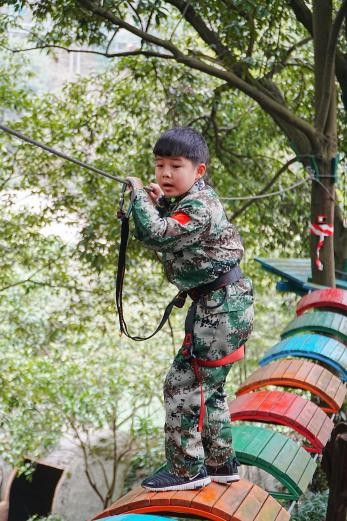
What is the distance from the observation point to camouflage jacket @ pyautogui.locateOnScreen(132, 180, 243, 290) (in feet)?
6.28

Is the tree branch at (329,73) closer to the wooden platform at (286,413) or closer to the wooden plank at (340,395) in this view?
the wooden plank at (340,395)

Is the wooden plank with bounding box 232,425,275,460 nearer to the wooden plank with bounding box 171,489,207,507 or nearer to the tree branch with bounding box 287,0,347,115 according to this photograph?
the wooden plank with bounding box 171,489,207,507

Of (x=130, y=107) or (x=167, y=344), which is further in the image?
(x=167, y=344)

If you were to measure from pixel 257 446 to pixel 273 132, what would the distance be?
4362 millimetres

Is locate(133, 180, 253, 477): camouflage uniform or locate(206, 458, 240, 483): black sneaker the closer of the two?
locate(133, 180, 253, 477): camouflage uniform

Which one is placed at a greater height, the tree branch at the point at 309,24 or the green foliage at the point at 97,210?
the tree branch at the point at 309,24

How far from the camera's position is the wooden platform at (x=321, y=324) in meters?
3.73

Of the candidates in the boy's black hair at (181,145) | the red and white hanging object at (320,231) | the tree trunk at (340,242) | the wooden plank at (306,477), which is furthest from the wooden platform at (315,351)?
the tree trunk at (340,242)

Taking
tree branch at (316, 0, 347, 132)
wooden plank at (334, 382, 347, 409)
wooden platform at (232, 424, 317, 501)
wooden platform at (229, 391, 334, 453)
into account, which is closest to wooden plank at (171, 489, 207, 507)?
wooden platform at (232, 424, 317, 501)

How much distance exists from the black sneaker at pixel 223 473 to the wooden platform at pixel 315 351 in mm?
1330

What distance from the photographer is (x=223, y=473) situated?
6.95 feet

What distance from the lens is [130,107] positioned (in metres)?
6.18

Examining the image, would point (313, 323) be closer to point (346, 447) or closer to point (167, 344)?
point (346, 447)

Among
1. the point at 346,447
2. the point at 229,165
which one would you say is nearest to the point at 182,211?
the point at 346,447
